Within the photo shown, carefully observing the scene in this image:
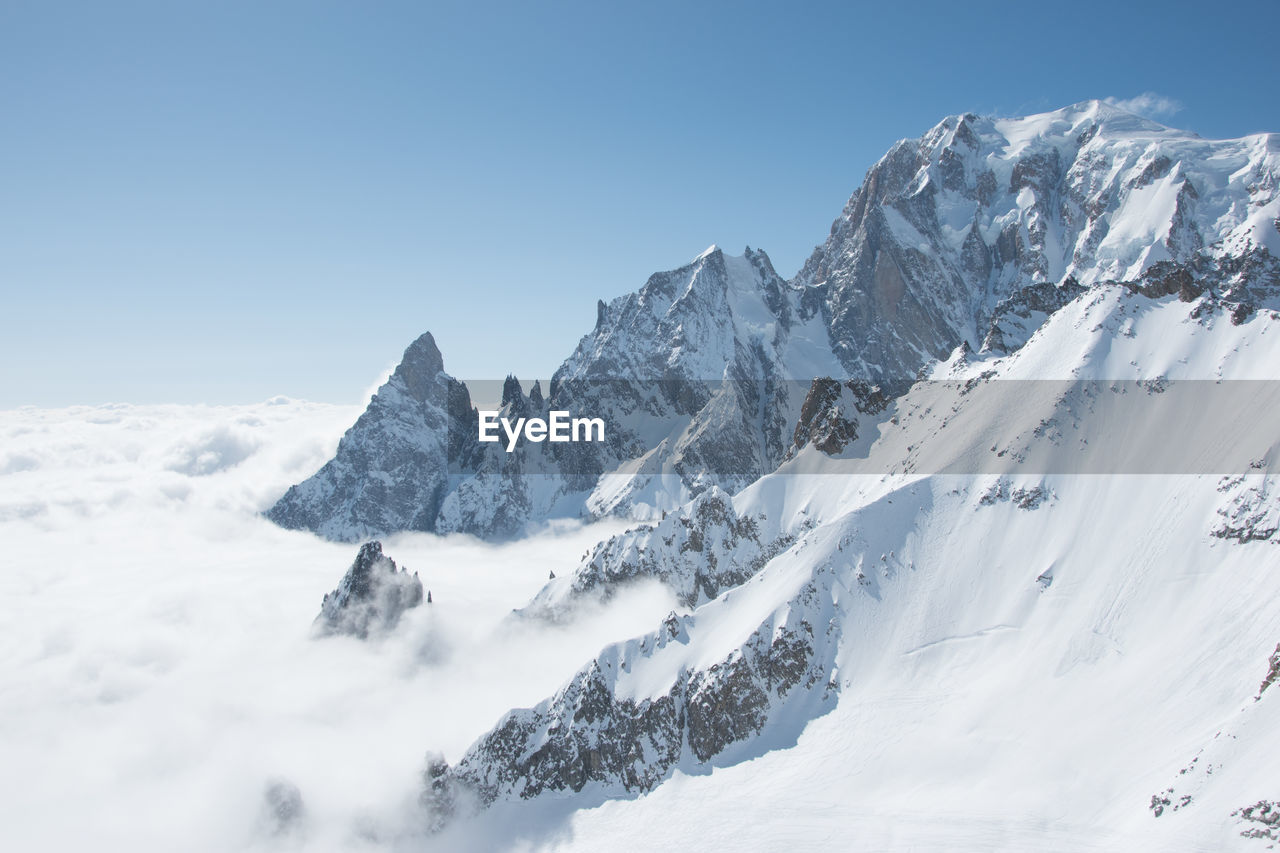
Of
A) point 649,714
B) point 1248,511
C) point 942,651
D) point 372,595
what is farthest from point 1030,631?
point 372,595

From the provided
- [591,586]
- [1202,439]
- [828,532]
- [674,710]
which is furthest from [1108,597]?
[591,586]

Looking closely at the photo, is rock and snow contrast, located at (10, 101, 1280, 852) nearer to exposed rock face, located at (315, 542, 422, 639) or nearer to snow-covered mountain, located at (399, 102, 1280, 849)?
snow-covered mountain, located at (399, 102, 1280, 849)

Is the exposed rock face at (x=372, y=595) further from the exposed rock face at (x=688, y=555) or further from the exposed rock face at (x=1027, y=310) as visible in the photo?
the exposed rock face at (x=1027, y=310)

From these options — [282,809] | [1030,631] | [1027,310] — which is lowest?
[282,809]

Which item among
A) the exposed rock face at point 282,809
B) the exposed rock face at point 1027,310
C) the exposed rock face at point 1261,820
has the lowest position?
the exposed rock face at point 282,809

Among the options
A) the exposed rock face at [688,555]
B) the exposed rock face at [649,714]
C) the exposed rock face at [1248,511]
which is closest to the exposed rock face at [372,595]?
the exposed rock face at [688,555]

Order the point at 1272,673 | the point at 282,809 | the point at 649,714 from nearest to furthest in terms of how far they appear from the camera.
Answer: the point at 1272,673
the point at 649,714
the point at 282,809

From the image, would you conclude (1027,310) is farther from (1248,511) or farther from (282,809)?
(282,809)

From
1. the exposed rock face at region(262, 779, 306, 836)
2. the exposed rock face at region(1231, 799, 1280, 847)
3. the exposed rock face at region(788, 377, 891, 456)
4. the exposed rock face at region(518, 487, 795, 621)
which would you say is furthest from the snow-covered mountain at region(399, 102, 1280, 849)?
the exposed rock face at region(262, 779, 306, 836)
